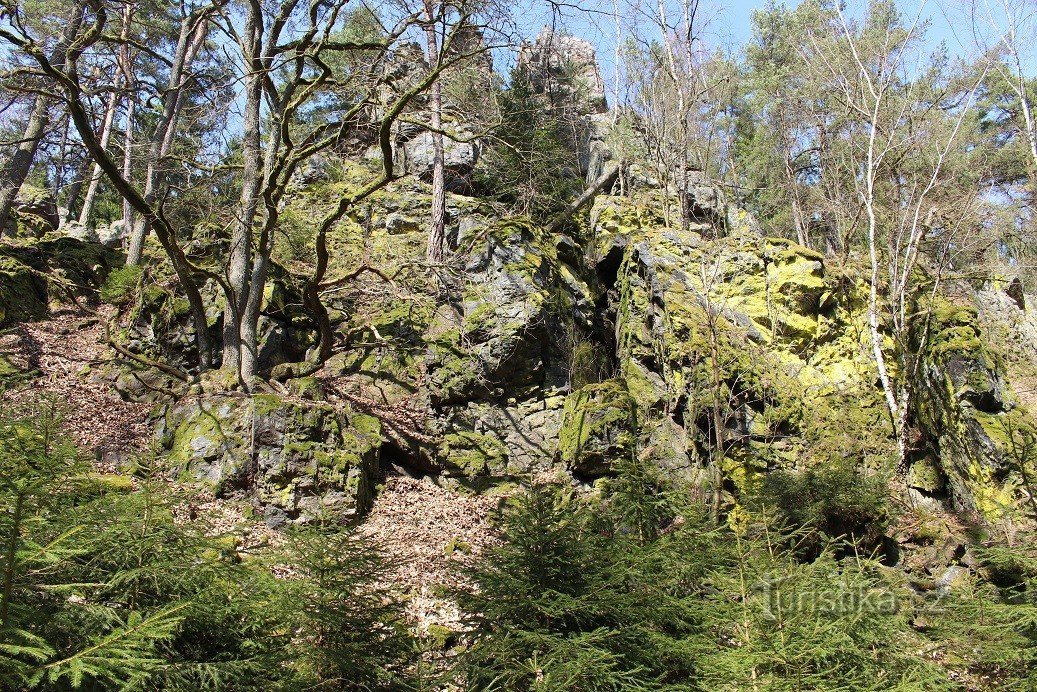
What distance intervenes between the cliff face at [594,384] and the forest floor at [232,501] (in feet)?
1.54

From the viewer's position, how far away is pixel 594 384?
37.9 ft

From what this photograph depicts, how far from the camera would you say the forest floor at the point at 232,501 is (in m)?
7.70

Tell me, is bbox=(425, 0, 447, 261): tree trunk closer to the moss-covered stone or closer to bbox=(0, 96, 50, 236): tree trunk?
the moss-covered stone

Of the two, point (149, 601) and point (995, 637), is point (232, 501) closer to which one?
point (149, 601)

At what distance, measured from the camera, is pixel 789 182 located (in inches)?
753

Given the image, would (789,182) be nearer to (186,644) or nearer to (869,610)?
(869,610)

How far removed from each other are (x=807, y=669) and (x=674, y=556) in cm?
171

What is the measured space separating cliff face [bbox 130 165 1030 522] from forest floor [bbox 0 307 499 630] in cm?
47

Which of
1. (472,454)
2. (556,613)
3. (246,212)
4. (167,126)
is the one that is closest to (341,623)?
(556,613)

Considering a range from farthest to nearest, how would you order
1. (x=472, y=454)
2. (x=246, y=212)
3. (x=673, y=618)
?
1. (x=472, y=454)
2. (x=246, y=212)
3. (x=673, y=618)

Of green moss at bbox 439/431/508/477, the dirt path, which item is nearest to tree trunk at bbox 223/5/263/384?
the dirt path

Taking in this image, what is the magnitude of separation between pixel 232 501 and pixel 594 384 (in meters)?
6.37

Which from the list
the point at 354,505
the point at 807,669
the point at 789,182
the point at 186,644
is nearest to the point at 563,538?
the point at 807,669

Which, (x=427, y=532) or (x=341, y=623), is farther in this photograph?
(x=427, y=532)
